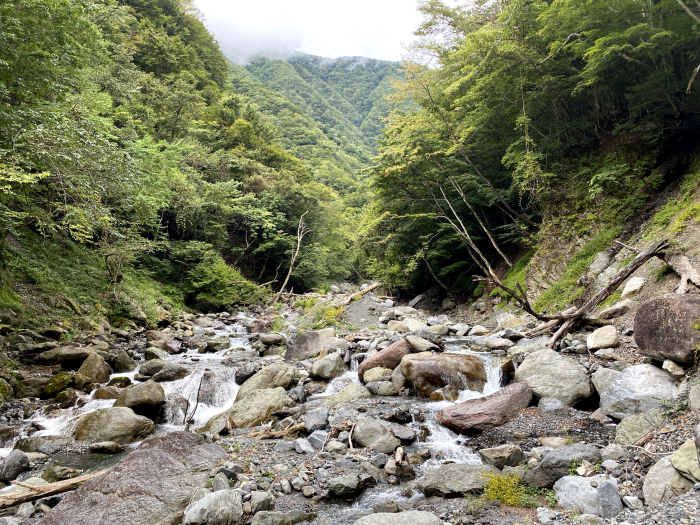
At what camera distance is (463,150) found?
1513 cm

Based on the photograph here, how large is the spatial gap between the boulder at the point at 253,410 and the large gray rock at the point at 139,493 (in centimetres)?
216

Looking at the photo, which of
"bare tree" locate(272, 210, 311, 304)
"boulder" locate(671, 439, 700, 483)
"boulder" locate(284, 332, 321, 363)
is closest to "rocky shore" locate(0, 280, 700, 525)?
"boulder" locate(671, 439, 700, 483)

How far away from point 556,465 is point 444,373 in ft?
12.1

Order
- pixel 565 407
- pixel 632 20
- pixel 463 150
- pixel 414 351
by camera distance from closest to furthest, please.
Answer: pixel 565 407 < pixel 414 351 < pixel 632 20 < pixel 463 150

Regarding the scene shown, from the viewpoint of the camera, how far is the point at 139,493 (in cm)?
396

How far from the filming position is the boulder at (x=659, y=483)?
10.5ft

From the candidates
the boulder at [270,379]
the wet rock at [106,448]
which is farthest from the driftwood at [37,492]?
the boulder at [270,379]

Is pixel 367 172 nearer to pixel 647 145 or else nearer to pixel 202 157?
pixel 647 145

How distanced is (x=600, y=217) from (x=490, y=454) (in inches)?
403

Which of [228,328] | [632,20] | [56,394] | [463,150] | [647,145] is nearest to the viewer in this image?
[56,394]

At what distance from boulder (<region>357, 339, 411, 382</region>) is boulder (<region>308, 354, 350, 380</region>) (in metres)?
0.60

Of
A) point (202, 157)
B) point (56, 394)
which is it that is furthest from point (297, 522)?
point (202, 157)

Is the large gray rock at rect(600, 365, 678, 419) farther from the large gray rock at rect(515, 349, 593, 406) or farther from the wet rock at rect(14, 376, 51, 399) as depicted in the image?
the wet rock at rect(14, 376, 51, 399)

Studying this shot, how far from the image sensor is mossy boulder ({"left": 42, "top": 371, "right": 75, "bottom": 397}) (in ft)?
26.2
